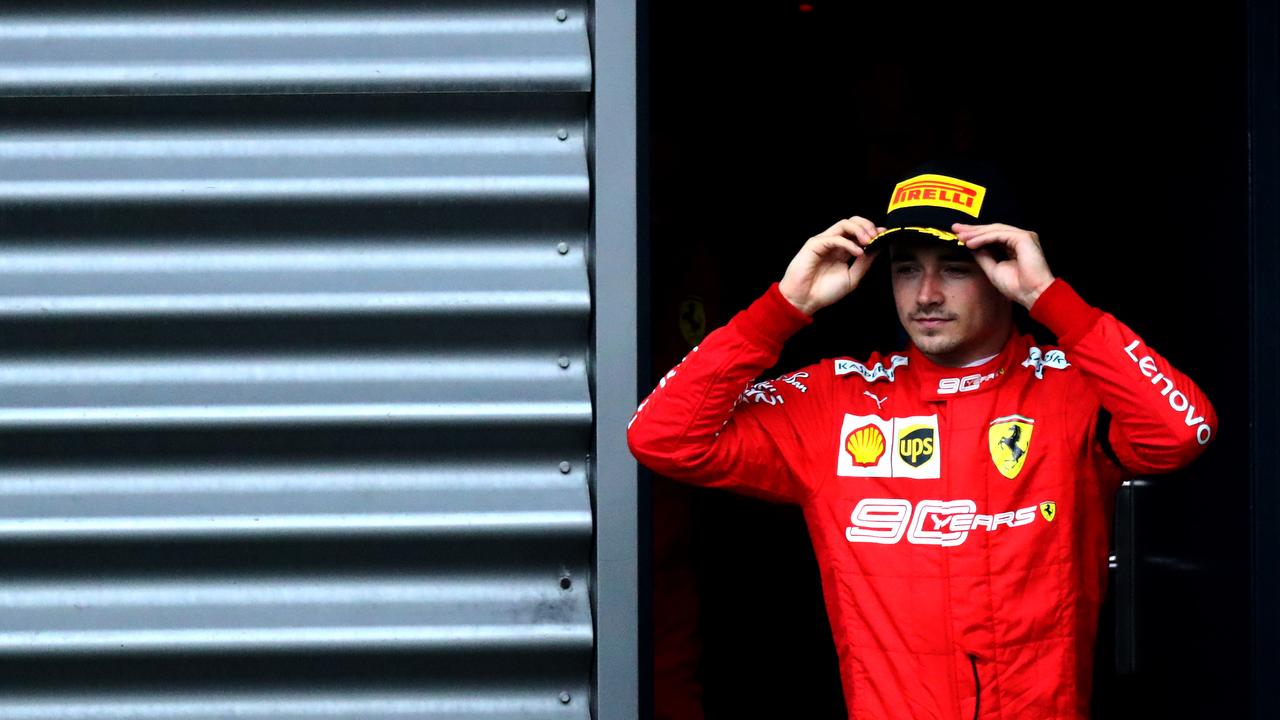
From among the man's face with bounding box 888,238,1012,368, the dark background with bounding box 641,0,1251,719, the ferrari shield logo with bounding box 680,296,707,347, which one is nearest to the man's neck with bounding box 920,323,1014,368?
the man's face with bounding box 888,238,1012,368

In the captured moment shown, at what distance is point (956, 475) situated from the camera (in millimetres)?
2494

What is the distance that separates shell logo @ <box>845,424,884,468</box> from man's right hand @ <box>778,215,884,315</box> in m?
0.24

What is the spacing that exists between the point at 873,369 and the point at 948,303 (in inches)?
8.5

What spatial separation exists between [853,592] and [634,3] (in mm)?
1124

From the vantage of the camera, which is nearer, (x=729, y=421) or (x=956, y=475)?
(x=956, y=475)

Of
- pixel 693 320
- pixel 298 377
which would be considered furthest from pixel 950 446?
pixel 693 320

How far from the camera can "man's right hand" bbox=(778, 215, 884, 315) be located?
253 centimetres

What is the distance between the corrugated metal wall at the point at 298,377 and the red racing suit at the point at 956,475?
29 cm

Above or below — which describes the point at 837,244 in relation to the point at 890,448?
above

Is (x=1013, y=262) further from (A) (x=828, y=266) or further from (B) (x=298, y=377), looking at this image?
(B) (x=298, y=377)

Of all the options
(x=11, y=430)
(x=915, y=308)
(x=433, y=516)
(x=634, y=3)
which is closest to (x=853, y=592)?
(x=915, y=308)

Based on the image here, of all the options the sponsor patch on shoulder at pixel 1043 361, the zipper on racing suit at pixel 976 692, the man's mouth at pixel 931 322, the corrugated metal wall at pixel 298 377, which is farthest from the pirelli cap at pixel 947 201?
the zipper on racing suit at pixel 976 692

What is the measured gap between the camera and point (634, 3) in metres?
2.62

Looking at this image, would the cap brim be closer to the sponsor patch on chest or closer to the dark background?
the sponsor patch on chest
